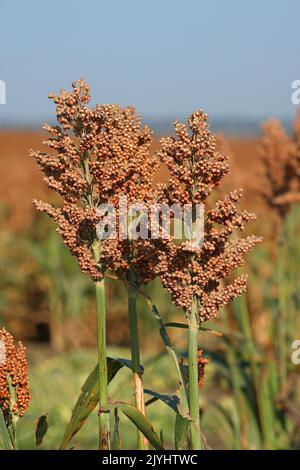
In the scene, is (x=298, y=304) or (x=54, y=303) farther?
(x=54, y=303)

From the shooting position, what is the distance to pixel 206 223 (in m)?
1.87

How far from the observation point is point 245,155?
4425 cm

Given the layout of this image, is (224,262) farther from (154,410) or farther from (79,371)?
(79,371)

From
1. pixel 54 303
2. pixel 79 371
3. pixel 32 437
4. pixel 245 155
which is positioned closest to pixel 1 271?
pixel 54 303

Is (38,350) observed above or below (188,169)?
below

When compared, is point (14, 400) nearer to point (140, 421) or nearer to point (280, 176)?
point (140, 421)

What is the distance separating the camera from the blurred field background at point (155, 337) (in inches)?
157

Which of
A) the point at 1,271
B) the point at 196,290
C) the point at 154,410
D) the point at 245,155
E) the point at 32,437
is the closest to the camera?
the point at 196,290

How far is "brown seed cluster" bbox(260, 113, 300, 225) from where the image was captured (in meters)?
4.27

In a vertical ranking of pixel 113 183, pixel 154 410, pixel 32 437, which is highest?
pixel 113 183

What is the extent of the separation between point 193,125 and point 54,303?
6366mm

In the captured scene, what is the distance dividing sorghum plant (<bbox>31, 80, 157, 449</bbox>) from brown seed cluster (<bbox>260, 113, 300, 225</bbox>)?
2.40 m

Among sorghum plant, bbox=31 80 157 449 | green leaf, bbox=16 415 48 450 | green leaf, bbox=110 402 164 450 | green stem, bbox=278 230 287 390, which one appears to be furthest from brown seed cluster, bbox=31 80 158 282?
green stem, bbox=278 230 287 390

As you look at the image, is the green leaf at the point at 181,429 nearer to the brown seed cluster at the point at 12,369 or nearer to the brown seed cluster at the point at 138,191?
the brown seed cluster at the point at 138,191
